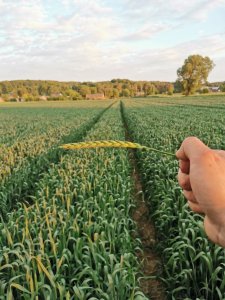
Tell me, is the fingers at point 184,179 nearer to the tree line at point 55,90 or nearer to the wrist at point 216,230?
the wrist at point 216,230

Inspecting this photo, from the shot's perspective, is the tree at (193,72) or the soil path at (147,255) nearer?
the soil path at (147,255)

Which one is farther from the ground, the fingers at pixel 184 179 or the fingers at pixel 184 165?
the fingers at pixel 184 165

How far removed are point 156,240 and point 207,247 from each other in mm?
2003

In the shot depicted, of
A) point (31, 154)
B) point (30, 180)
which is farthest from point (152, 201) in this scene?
point (31, 154)

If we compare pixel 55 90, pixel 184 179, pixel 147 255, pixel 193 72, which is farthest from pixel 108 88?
pixel 184 179

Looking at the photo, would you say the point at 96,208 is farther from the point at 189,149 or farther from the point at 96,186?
the point at 189,149

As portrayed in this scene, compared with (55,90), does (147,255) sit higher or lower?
higher

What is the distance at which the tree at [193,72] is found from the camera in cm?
10388

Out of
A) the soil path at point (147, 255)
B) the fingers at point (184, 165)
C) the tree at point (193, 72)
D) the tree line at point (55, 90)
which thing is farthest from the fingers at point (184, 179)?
the tree line at point (55, 90)

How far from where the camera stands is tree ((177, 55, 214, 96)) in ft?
341

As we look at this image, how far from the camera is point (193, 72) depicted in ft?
344

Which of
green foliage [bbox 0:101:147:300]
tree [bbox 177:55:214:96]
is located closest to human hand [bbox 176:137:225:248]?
green foliage [bbox 0:101:147:300]

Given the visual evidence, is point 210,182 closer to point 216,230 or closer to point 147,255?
point 216,230

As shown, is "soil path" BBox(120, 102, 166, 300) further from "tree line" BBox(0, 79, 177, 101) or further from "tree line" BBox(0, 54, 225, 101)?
"tree line" BBox(0, 79, 177, 101)
